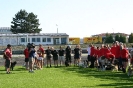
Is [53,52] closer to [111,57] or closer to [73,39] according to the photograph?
[111,57]

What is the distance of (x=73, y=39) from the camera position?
90688 millimetres

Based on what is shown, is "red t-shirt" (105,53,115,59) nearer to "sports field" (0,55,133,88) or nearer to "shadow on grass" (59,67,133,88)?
"shadow on grass" (59,67,133,88)

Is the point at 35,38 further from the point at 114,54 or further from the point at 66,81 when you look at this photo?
the point at 66,81

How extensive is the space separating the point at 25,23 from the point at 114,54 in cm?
10232

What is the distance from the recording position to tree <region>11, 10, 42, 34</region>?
122m

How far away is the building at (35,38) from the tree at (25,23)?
38231 millimetres

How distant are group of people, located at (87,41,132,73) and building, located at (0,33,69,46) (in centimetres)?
5094

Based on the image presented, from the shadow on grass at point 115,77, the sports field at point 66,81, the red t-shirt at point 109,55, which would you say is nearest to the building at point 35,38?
the red t-shirt at point 109,55

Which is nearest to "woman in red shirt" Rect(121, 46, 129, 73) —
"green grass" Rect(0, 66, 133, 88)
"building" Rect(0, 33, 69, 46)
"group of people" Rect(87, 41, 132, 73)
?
"group of people" Rect(87, 41, 132, 73)

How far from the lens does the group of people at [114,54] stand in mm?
20859

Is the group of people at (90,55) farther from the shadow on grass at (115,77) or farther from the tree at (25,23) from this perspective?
the tree at (25,23)

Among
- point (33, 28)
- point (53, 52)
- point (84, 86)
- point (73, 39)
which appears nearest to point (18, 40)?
point (73, 39)

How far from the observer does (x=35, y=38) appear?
8181 cm

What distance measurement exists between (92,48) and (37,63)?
446 cm
